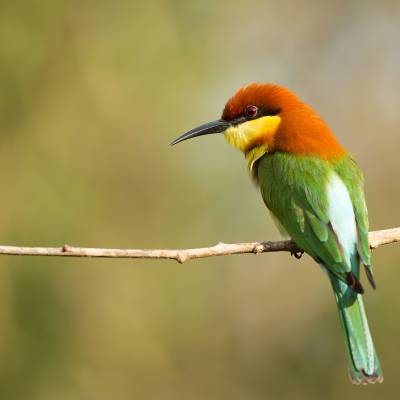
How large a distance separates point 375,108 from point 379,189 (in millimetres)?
691

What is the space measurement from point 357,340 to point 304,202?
554 millimetres

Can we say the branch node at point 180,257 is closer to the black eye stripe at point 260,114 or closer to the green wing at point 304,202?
the green wing at point 304,202

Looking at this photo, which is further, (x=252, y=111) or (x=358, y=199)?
(x=252, y=111)

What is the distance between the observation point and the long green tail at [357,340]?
2941 millimetres

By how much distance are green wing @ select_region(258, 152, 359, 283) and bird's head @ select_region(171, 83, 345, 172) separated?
0.25 feet

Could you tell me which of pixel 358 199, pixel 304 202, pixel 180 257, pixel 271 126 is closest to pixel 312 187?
pixel 304 202

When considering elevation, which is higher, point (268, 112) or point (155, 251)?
point (268, 112)

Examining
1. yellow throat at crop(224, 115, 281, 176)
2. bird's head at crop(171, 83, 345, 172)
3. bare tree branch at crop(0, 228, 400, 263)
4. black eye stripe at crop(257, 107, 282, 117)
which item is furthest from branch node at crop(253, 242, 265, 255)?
black eye stripe at crop(257, 107, 282, 117)

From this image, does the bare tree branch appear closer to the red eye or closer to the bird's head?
the bird's head

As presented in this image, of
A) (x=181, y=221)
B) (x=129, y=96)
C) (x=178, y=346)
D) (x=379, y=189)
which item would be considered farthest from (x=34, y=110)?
(x=379, y=189)

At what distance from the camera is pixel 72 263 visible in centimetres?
486

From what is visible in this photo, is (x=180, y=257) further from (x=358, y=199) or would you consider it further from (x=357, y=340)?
(x=358, y=199)

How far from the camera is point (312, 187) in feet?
10.6

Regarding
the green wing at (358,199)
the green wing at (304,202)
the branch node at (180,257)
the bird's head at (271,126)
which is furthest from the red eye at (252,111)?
the branch node at (180,257)
